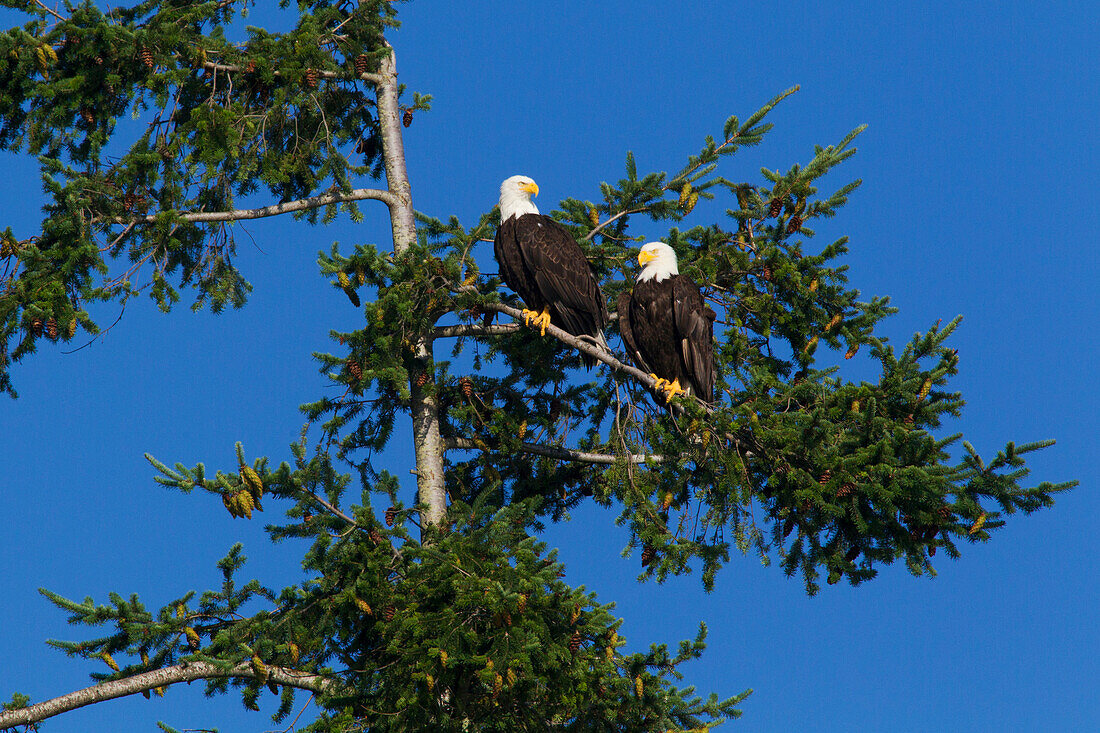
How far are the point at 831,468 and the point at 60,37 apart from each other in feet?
23.5

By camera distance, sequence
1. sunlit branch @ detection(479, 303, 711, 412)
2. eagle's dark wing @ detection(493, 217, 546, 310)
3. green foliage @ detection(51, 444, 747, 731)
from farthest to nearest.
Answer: eagle's dark wing @ detection(493, 217, 546, 310), sunlit branch @ detection(479, 303, 711, 412), green foliage @ detection(51, 444, 747, 731)

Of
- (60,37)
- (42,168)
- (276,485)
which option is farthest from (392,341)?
(60,37)

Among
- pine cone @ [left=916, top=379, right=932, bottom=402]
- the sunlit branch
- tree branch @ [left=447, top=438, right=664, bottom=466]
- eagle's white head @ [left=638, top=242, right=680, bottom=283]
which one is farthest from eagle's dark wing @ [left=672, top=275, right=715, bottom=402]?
pine cone @ [left=916, top=379, right=932, bottom=402]

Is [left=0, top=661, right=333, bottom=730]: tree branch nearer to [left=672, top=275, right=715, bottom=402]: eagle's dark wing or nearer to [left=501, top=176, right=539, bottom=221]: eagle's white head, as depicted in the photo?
[left=672, top=275, right=715, bottom=402]: eagle's dark wing

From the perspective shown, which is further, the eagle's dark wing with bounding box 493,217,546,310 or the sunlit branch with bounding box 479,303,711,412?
the eagle's dark wing with bounding box 493,217,546,310

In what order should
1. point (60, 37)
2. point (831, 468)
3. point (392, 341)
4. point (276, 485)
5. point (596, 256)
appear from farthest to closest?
point (596, 256) < point (60, 37) < point (392, 341) < point (831, 468) < point (276, 485)

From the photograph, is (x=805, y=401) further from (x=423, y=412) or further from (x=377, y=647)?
(x=377, y=647)

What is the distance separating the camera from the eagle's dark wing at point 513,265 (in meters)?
9.16

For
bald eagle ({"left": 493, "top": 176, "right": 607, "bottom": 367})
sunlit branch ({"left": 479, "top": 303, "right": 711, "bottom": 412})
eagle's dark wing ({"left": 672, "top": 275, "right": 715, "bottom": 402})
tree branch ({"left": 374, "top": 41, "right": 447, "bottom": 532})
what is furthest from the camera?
bald eagle ({"left": 493, "top": 176, "right": 607, "bottom": 367})

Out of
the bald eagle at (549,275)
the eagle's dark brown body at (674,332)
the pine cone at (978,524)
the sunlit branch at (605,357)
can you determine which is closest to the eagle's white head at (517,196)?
the bald eagle at (549,275)

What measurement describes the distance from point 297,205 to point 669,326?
12.0 feet

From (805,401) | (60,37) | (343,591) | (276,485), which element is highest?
(60,37)

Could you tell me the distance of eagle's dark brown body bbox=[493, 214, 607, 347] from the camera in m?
9.05

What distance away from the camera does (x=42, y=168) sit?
8227 mm
